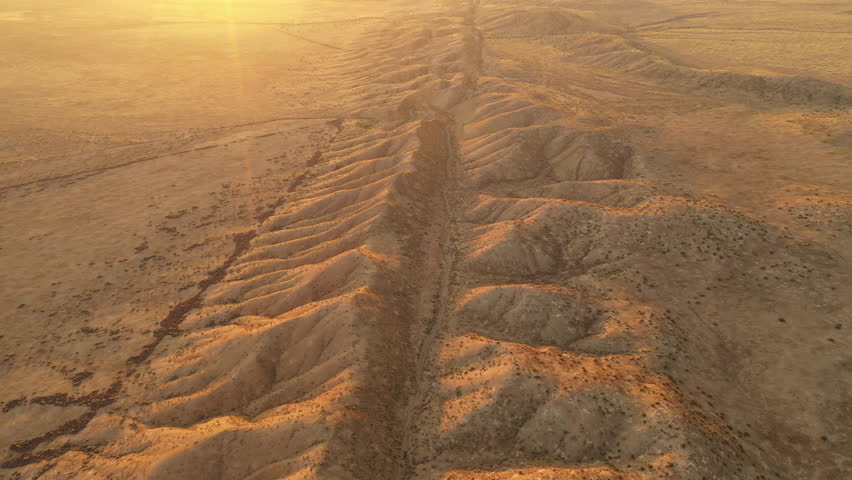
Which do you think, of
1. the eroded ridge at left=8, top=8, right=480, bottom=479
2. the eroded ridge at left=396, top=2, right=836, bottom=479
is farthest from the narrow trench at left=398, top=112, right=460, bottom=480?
the eroded ridge at left=8, top=8, right=480, bottom=479

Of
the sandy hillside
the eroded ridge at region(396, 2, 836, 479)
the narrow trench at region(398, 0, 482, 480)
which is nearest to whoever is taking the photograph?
the eroded ridge at region(396, 2, 836, 479)

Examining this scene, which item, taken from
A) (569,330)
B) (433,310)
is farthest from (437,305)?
(569,330)

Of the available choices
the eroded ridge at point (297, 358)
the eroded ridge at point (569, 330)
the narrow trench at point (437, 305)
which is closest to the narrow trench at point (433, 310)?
the narrow trench at point (437, 305)

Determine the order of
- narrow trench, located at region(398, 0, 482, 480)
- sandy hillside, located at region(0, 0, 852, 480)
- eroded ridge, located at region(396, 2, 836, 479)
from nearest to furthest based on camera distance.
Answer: eroded ridge, located at region(396, 2, 836, 479) → sandy hillside, located at region(0, 0, 852, 480) → narrow trench, located at region(398, 0, 482, 480)

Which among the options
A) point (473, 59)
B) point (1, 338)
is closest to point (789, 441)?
point (1, 338)

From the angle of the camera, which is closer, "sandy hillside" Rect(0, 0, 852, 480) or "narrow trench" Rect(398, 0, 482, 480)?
"sandy hillside" Rect(0, 0, 852, 480)

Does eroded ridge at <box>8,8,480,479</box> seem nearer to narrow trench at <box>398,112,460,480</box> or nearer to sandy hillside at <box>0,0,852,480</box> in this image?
sandy hillside at <box>0,0,852,480</box>

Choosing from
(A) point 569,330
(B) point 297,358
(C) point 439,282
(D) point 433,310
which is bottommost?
(B) point 297,358

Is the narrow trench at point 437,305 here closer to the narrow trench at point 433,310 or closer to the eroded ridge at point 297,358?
the narrow trench at point 433,310

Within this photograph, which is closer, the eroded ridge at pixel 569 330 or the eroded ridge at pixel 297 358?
the eroded ridge at pixel 569 330

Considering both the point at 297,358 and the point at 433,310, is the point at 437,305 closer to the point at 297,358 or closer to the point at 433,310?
the point at 433,310
